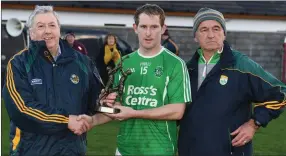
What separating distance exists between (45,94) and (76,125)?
315 mm

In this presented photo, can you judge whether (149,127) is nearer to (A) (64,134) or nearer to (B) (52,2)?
(A) (64,134)

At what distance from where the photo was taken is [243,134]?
4824 millimetres

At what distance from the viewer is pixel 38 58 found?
466cm

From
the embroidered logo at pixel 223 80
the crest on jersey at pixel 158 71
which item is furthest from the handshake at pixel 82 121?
the embroidered logo at pixel 223 80

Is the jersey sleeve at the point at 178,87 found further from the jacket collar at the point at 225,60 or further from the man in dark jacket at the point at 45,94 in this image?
the man in dark jacket at the point at 45,94

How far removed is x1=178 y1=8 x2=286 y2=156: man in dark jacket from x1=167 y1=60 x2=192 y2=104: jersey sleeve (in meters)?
0.18

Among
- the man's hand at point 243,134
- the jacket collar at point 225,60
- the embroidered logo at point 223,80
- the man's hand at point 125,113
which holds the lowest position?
the man's hand at point 243,134

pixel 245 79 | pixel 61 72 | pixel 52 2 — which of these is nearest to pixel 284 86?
pixel 245 79

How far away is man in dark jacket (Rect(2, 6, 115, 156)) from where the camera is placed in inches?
178

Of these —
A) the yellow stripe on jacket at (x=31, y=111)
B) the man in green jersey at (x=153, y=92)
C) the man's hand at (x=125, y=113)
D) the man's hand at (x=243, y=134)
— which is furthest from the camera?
the man's hand at (x=243, y=134)

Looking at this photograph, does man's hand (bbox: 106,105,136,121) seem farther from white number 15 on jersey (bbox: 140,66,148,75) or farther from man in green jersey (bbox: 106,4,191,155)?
white number 15 on jersey (bbox: 140,66,148,75)

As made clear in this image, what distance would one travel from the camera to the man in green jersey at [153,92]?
15.5ft

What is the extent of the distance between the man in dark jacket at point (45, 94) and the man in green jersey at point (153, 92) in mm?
290

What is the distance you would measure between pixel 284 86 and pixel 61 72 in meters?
1.71
